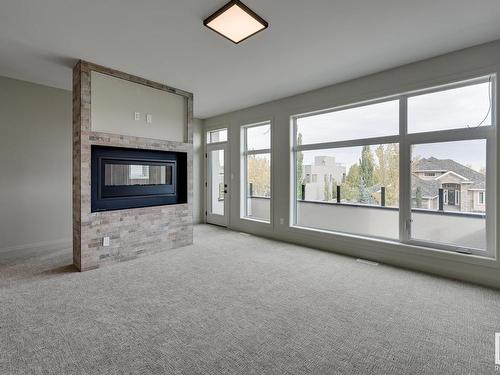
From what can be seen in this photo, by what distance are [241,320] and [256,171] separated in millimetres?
3816

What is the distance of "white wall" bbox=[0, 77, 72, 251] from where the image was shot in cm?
397

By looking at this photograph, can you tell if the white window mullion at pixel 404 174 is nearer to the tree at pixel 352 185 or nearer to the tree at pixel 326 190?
the tree at pixel 352 185

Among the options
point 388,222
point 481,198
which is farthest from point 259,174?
point 481,198

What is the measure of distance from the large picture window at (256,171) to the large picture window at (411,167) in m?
0.97

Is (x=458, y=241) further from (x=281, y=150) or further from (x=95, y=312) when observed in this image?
(x=95, y=312)

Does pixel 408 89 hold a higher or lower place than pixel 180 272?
higher

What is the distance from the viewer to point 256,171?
571 cm

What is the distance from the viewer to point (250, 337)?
1.99 meters

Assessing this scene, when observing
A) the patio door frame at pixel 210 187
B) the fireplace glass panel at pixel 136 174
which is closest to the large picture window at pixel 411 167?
the patio door frame at pixel 210 187

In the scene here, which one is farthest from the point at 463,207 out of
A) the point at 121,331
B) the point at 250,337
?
the point at 121,331

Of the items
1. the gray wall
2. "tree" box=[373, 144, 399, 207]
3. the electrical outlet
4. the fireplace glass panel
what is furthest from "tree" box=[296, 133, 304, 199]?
the electrical outlet

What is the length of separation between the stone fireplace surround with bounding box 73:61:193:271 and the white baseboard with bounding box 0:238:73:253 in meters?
1.13

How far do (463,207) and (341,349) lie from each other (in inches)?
106

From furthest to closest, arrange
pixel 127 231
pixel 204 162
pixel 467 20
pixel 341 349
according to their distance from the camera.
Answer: pixel 204 162, pixel 127 231, pixel 467 20, pixel 341 349
